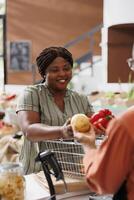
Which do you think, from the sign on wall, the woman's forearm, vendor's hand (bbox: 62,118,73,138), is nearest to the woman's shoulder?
the woman's forearm

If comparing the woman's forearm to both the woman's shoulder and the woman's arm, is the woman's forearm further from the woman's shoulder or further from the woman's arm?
the woman's shoulder

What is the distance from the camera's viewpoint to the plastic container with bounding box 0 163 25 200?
1650 mm

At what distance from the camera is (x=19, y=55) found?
39.1ft

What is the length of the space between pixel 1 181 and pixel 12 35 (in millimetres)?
10575

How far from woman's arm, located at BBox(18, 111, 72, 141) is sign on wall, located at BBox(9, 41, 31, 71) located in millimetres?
9839

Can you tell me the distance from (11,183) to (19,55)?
10.4m

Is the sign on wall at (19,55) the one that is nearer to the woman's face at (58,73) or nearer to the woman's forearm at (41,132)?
the woman's face at (58,73)

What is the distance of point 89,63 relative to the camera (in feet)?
35.6

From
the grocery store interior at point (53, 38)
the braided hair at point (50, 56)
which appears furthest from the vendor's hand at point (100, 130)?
the grocery store interior at point (53, 38)

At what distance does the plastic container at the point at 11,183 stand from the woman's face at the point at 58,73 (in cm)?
58

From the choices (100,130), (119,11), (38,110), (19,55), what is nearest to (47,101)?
(38,110)

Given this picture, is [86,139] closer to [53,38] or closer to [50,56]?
[50,56]

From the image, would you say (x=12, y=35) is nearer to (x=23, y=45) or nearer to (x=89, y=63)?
(x=23, y=45)

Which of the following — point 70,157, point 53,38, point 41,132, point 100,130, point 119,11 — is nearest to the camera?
point 100,130
